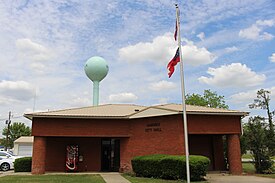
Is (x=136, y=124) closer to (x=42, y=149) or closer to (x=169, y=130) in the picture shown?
(x=169, y=130)

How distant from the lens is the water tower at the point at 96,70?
28.2 m

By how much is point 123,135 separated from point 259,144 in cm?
918

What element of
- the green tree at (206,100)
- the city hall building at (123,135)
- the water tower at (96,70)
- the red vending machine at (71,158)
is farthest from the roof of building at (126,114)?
the green tree at (206,100)

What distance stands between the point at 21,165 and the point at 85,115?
654 centimetres

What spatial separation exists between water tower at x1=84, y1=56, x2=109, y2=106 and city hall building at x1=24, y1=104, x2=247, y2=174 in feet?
15.0

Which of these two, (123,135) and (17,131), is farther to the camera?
(17,131)

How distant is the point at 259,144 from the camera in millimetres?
19547

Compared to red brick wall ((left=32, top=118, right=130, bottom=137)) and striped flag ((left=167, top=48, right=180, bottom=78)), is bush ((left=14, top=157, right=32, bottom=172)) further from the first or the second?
striped flag ((left=167, top=48, right=180, bottom=78))

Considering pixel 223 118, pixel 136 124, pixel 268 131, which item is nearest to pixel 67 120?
pixel 136 124

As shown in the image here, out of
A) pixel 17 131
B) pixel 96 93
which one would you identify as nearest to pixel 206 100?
pixel 96 93

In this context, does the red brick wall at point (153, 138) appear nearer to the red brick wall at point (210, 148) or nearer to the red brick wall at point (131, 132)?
the red brick wall at point (131, 132)

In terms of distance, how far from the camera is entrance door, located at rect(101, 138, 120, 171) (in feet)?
75.9

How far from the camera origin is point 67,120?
68.2 feet

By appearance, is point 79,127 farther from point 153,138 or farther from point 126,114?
point 153,138
